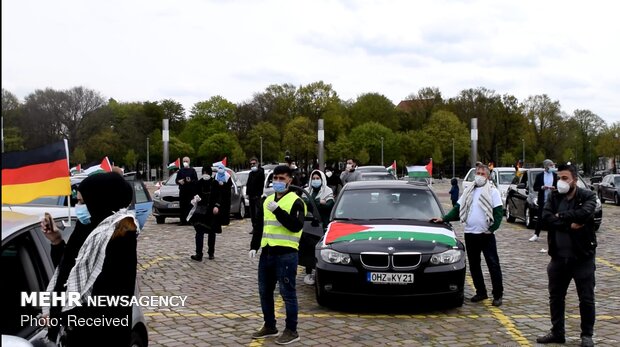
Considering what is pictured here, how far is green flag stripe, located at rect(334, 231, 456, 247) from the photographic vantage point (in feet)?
26.1

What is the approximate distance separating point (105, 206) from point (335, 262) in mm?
4244

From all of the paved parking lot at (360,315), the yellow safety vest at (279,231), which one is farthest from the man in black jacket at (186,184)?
the yellow safety vest at (279,231)

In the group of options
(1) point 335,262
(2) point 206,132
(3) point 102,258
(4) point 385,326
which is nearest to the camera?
(3) point 102,258

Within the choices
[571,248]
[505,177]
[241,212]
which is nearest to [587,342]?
[571,248]

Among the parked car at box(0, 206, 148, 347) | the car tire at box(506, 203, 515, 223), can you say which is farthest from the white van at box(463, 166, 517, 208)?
the parked car at box(0, 206, 148, 347)

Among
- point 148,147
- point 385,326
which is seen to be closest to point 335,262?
point 385,326

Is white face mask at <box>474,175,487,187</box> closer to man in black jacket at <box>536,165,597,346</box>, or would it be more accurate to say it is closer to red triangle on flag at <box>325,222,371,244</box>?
red triangle on flag at <box>325,222,371,244</box>

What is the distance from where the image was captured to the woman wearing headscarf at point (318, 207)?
9.19 m

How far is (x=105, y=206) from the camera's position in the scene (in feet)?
12.8

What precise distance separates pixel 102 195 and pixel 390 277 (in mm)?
4370

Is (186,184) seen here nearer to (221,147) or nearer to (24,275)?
(24,275)

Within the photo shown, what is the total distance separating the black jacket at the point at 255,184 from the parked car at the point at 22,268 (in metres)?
12.3

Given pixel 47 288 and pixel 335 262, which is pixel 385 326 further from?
pixel 47 288

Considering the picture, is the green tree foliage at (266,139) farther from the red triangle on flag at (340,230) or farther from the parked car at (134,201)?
the red triangle on flag at (340,230)
